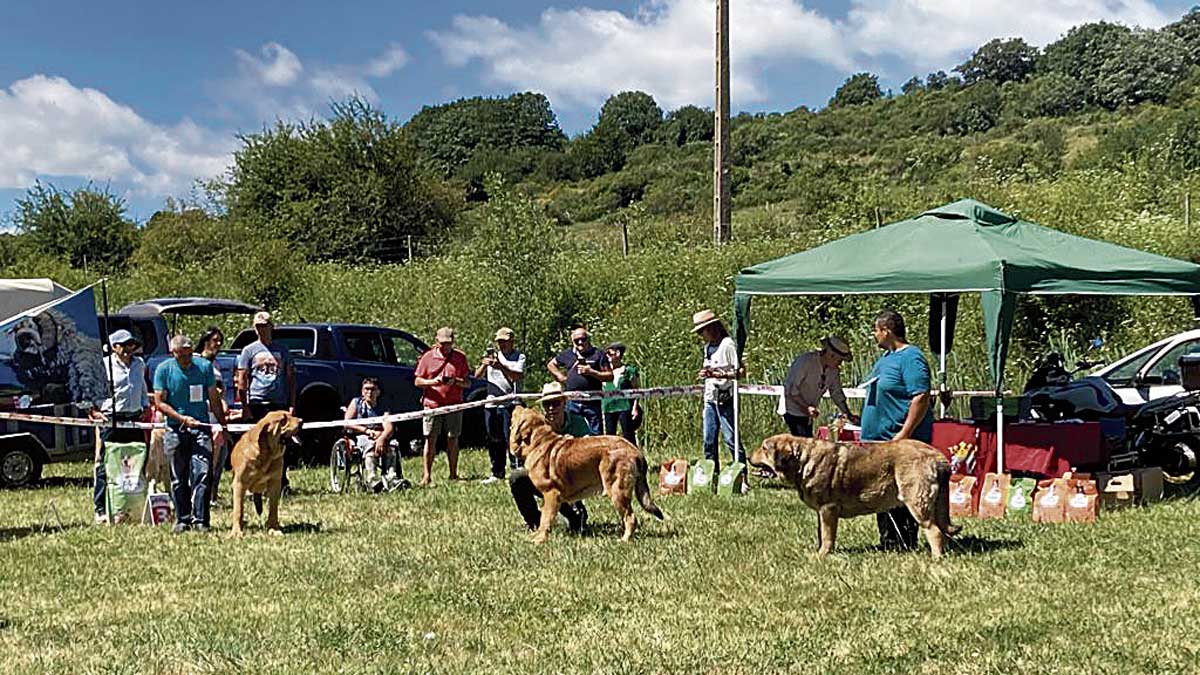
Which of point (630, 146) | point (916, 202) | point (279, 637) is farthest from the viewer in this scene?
point (630, 146)

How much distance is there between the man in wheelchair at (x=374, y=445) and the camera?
1220cm

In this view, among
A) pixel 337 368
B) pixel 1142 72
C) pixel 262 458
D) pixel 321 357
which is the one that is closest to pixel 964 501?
pixel 262 458

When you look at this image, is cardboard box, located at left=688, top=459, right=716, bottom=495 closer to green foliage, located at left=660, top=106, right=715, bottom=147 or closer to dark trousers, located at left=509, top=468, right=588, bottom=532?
dark trousers, located at left=509, top=468, right=588, bottom=532

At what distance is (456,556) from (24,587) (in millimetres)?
2820

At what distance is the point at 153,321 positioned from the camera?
14172 millimetres

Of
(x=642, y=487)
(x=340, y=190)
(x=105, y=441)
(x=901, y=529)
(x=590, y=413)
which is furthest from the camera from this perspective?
(x=340, y=190)

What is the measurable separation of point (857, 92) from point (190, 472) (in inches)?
2617

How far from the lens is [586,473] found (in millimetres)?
8930

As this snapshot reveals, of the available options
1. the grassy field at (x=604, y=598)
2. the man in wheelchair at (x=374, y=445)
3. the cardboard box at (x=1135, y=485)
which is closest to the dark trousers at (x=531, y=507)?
the grassy field at (x=604, y=598)

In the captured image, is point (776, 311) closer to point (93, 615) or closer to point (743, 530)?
point (743, 530)

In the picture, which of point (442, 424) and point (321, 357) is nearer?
point (442, 424)

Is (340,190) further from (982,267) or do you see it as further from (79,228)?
(982,267)


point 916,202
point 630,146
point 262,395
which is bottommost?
point 262,395

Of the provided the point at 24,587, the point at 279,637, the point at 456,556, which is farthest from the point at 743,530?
the point at 24,587
